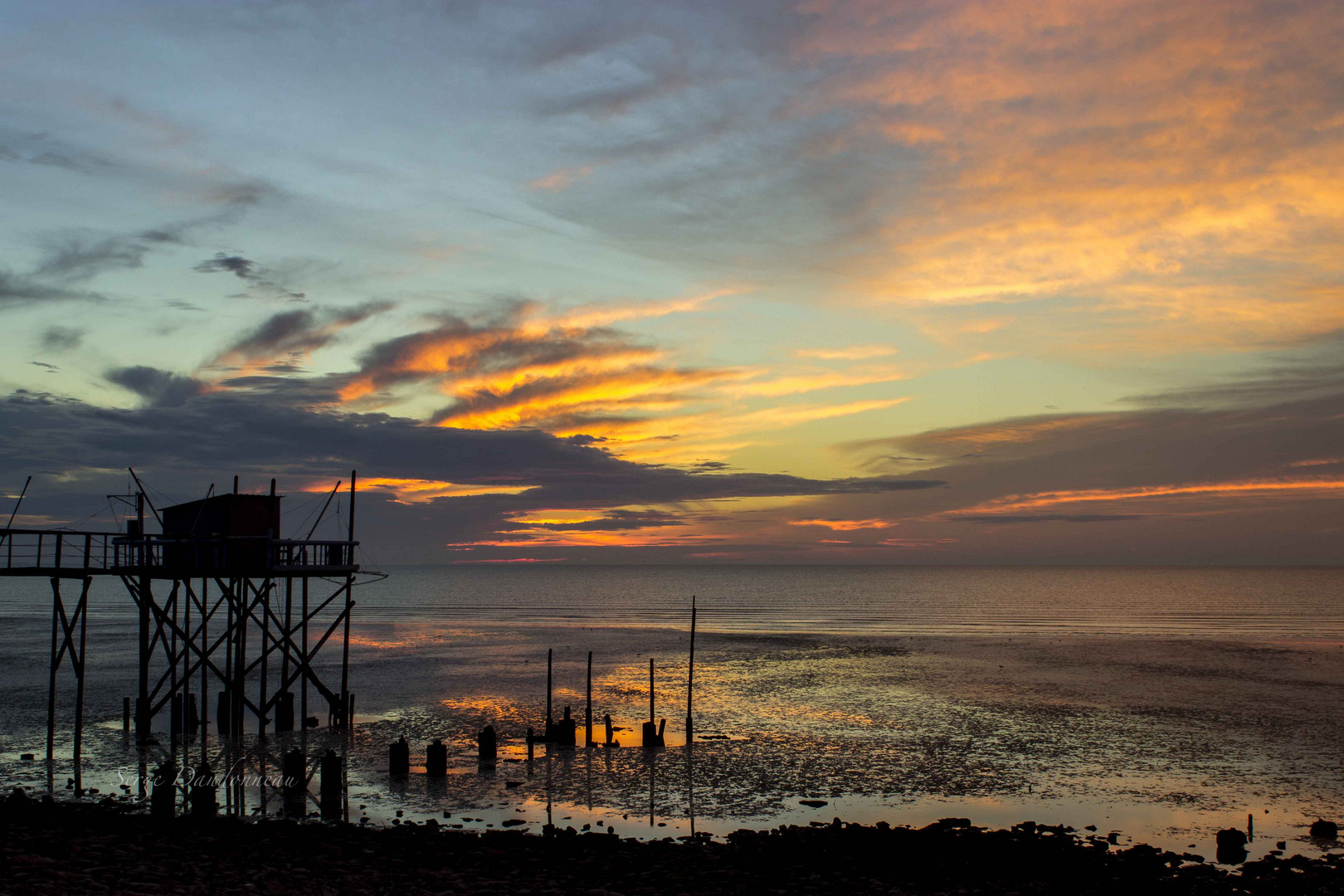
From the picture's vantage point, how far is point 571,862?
55.9 feet

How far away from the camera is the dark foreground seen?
1530 cm

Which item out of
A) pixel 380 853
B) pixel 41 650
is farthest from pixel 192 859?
pixel 41 650

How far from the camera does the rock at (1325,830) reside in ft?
64.3

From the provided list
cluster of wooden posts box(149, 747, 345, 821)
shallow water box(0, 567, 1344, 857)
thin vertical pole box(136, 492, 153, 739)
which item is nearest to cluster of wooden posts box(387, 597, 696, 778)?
shallow water box(0, 567, 1344, 857)

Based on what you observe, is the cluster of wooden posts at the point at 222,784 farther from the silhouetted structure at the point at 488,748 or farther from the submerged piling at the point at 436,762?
the silhouetted structure at the point at 488,748

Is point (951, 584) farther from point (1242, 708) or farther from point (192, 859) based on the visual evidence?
point (192, 859)

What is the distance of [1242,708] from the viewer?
3691 cm

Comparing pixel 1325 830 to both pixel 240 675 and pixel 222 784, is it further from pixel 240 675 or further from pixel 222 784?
pixel 240 675

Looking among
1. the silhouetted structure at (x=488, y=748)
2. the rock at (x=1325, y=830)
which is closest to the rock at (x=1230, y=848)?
the rock at (x=1325, y=830)

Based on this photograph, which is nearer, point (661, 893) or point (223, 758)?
point (661, 893)

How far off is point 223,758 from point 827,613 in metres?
83.6

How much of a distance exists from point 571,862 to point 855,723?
1863 cm

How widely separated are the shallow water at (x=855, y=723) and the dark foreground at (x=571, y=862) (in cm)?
214

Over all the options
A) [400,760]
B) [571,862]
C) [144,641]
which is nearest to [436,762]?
[400,760]
